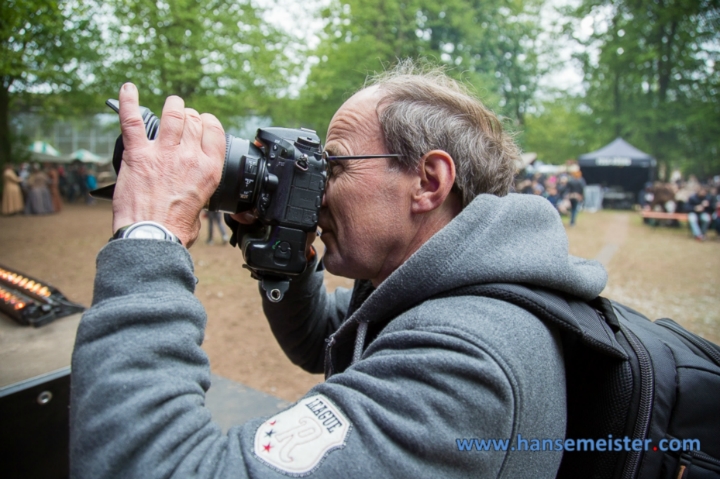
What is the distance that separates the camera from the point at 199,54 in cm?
1402

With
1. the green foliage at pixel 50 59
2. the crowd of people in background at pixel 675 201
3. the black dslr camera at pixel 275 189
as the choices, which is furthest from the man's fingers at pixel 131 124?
the crowd of people in background at pixel 675 201

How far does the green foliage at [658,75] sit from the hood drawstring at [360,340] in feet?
90.8

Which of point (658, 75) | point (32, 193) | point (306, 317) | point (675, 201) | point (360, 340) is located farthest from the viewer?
point (658, 75)

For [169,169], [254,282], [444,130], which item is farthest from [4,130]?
[444,130]

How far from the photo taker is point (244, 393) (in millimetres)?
2406

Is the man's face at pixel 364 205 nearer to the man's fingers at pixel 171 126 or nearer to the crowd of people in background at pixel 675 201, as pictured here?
the man's fingers at pixel 171 126

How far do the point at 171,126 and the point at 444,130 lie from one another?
72cm

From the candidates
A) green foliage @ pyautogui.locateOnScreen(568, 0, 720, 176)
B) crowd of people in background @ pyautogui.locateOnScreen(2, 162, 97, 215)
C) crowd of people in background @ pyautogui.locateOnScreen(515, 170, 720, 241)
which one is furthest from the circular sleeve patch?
green foliage @ pyautogui.locateOnScreen(568, 0, 720, 176)

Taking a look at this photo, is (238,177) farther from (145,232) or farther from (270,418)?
(270,418)

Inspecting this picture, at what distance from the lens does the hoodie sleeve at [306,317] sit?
64.8 inches

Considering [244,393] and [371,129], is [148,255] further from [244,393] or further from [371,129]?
[244,393]

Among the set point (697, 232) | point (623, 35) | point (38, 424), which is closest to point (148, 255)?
point (38, 424)

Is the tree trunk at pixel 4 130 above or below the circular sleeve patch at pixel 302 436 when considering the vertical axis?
above

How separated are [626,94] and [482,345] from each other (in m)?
31.2
